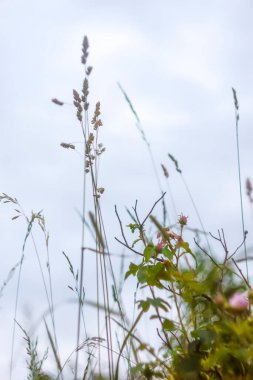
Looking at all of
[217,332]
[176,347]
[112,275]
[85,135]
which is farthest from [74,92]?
[217,332]

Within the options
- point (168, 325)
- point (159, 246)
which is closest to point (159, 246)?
point (159, 246)

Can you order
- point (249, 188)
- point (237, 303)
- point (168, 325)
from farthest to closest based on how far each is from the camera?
point (249, 188)
point (168, 325)
point (237, 303)

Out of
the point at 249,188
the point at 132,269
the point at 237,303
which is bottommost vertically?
the point at 237,303

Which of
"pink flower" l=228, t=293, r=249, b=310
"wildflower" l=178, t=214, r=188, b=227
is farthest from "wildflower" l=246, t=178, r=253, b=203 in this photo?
"pink flower" l=228, t=293, r=249, b=310

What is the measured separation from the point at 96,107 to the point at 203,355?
4.44ft

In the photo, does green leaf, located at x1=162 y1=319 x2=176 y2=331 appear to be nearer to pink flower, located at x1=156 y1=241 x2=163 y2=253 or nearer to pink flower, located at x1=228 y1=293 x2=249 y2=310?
pink flower, located at x1=156 y1=241 x2=163 y2=253

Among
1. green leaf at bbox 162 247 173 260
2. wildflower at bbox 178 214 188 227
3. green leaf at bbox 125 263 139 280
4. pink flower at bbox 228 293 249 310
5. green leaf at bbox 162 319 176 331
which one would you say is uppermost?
wildflower at bbox 178 214 188 227

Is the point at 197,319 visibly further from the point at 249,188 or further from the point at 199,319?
the point at 249,188

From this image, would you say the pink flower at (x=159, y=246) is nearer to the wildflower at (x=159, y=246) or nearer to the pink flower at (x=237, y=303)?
the wildflower at (x=159, y=246)

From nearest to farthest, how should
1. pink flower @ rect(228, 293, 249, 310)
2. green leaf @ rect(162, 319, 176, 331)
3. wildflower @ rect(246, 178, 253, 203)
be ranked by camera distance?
pink flower @ rect(228, 293, 249, 310), green leaf @ rect(162, 319, 176, 331), wildflower @ rect(246, 178, 253, 203)

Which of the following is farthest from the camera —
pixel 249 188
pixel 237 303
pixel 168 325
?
pixel 249 188

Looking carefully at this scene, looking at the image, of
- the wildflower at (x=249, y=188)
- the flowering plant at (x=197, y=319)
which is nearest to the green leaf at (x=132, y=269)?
the flowering plant at (x=197, y=319)

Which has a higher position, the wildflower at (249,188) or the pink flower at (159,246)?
the wildflower at (249,188)

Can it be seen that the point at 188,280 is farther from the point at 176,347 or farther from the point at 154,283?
the point at 176,347
